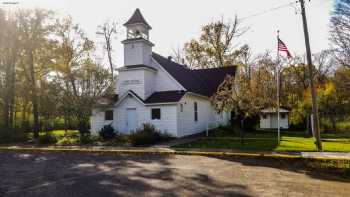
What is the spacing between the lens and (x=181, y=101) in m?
21.9

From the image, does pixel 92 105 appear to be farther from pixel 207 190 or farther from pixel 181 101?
pixel 207 190

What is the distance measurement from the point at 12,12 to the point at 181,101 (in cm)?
1686

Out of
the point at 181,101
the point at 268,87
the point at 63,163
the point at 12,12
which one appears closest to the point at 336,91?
the point at 268,87

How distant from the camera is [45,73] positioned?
104 feet

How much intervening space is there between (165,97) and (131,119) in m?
3.19

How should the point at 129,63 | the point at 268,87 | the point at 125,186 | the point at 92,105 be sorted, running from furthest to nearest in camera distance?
the point at 268,87 < the point at 129,63 < the point at 92,105 < the point at 125,186

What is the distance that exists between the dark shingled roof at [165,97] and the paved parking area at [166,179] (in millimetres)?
9563

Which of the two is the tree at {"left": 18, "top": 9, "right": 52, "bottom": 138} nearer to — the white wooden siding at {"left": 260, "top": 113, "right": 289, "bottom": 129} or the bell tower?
the bell tower

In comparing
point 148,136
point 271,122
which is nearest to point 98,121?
point 148,136

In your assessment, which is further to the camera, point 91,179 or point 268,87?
point 268,87

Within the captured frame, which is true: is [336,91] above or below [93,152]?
above

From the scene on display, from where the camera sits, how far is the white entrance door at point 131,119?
22641 mm

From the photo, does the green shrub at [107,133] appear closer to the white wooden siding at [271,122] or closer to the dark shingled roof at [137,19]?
the dark shingled roof at [137,19]

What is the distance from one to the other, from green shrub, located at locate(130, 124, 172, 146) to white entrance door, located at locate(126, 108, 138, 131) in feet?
4.54
